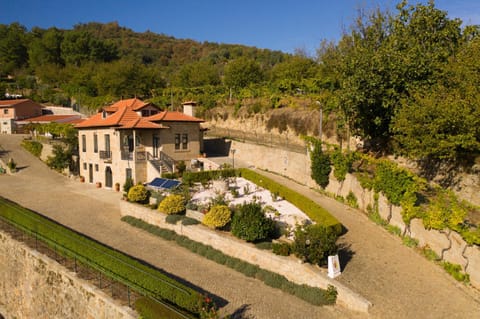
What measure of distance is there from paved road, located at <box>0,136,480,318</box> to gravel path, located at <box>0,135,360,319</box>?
33 mm

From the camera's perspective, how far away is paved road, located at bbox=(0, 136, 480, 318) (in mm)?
12492

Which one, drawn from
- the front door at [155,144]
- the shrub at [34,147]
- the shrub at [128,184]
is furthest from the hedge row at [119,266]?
the shrub at [34,147]

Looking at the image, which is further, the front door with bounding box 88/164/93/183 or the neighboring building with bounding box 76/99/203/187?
the front door with bounding box 88/164/93/183

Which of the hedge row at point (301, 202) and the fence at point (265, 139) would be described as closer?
the hedge row at point (301, 202)

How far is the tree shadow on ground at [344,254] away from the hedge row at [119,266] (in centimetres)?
671

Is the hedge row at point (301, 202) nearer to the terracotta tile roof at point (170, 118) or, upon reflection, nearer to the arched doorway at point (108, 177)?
the terracotta tile roof at point (170, 118)

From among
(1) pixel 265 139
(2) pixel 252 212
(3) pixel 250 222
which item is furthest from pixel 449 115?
(1) pixel 265 139

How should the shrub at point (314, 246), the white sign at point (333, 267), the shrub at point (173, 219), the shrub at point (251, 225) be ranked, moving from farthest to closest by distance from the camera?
the shrub at point (173, 219) < the shrub at point (251, 225) < the shrub at point (314, 246) < the white sign at point (333, 267)

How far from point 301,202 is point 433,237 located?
25.1 ft

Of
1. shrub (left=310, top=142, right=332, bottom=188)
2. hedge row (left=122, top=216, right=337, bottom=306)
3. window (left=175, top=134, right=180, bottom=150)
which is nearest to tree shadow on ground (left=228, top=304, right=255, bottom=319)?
hedge row (left=122, top=216, right=337, bottom=306)

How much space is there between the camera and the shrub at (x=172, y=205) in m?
20.6

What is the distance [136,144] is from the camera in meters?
30.7

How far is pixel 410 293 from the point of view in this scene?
13336 mm

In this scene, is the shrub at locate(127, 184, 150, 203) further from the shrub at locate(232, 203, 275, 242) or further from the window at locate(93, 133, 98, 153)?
the window at locate(93, 133, 98, 153)
